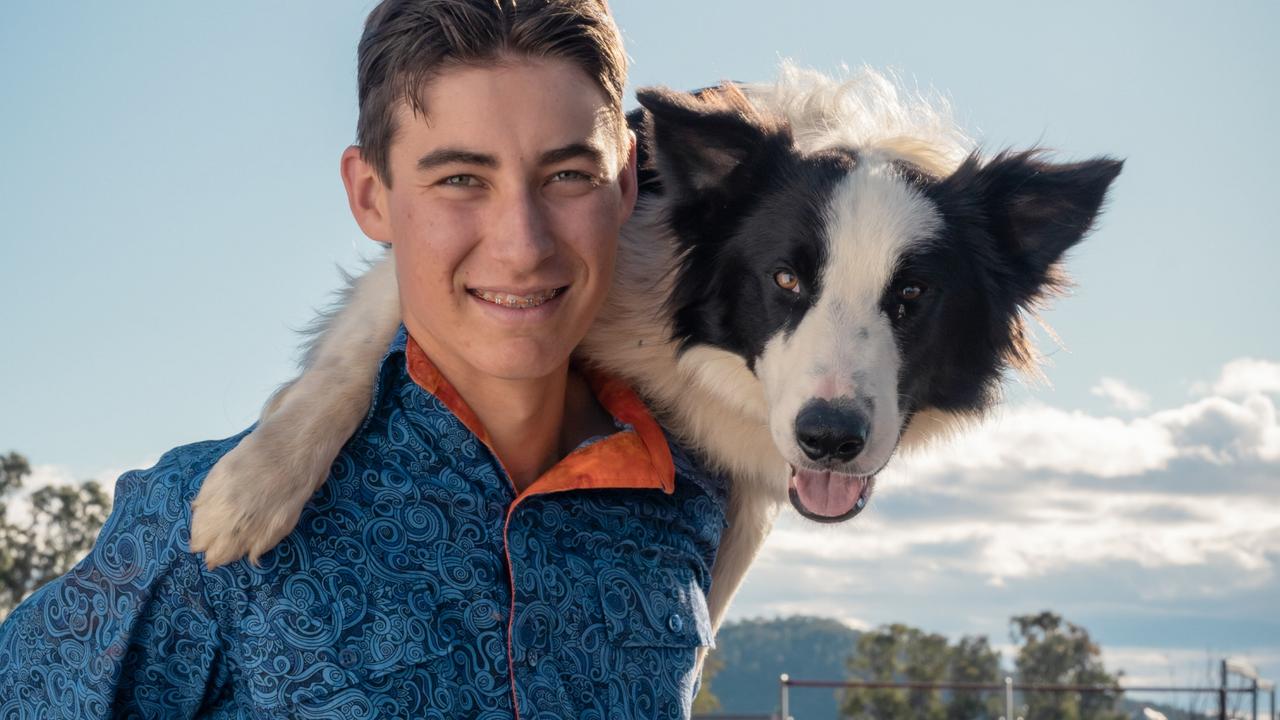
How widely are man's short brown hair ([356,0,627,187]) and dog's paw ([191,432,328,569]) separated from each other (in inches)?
23.2

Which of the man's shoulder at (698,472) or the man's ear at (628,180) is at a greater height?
the man's ear at (628,180)

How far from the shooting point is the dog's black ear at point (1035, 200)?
11.3 ft

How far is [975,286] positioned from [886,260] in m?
0.46

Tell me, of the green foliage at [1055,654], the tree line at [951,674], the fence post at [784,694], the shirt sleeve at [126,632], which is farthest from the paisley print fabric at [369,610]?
the green foliage at [1055,654]

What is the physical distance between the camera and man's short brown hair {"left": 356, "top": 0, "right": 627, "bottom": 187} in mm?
2156

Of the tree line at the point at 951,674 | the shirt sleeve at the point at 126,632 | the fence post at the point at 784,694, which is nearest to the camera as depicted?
the shirt sleeve at the point at 126,632

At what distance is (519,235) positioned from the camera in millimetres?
2164

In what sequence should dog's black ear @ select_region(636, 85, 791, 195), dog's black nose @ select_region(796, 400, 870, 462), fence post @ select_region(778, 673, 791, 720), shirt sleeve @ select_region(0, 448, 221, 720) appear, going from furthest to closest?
1. fence post @ select_region(778, 673, 791, 720)
2. dog's black ear @ select_region(636, 85, 791, 195)
3. dog's black nose @ select_region(796, 400, 870, 462)
4. shirt sleeve @ select_region(0, 448, 221, 720)

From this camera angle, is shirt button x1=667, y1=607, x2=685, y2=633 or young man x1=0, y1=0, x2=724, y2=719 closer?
young man x1=0, y1=0, x2=724, y2=719

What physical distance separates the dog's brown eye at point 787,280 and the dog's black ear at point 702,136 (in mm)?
371

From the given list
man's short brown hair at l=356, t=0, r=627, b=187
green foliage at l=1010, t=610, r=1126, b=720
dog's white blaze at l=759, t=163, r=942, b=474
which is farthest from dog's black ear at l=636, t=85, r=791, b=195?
green foliage at l=1010, t=610, r=1126, b=720

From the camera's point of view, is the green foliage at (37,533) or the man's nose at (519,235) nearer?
the man's nose at (519,235)

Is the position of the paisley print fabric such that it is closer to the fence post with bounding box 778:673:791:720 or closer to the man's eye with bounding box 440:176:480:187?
the man's eye with bounding box 440:176:480:187

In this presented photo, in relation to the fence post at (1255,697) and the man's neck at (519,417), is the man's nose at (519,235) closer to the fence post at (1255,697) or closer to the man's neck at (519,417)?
the man's neck at (519,417)
